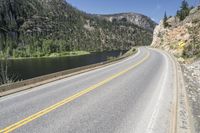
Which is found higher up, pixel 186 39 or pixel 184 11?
pixel 184 11

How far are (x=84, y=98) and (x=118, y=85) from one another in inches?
167

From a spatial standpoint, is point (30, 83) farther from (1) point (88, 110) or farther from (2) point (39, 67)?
(2) point (39, 67)

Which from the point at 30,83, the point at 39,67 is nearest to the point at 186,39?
the point at 30,83

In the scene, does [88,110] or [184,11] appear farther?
[184,11]

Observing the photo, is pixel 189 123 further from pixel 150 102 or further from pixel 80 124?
pixel 80 124

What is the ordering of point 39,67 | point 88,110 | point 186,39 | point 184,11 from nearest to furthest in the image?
point 88,110 < point 186,39 < point 39,67 < point 184,11

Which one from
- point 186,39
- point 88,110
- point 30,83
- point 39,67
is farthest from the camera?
point 39,67

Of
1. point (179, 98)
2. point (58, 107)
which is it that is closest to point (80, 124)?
point (58, 107)

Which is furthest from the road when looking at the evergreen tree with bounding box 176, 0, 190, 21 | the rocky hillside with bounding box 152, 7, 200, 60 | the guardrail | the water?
the evergreen tree with bounding box 176, 0, 190, 21

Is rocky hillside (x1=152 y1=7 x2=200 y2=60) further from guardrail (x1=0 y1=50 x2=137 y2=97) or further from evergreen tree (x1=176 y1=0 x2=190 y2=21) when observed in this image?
guardrail (x1=0 y1=50 x2=137 y2=97)

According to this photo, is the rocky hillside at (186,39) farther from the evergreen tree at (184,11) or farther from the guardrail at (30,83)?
the guardrail at (30,83)

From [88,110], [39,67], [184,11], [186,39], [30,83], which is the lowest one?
[39,67]

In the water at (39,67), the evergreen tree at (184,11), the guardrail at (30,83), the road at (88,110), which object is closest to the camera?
the road at (88,110)

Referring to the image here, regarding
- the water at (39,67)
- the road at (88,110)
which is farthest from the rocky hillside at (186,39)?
the water at (39,67)
